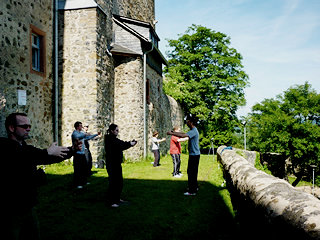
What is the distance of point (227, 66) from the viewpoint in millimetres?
25594

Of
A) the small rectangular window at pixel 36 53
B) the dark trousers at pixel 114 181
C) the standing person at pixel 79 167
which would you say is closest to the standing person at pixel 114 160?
the dark trousers at pixel 114 181

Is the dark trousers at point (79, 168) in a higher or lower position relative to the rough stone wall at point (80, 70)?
lower

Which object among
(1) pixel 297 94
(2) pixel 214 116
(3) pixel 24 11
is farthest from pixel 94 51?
(1) pixel 297 94

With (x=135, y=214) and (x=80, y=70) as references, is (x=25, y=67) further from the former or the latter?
(x=135, y=214)

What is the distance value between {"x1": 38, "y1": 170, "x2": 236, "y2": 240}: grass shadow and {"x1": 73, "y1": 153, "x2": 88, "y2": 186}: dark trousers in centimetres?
24

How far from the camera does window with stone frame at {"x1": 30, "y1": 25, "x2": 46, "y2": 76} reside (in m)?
9.08

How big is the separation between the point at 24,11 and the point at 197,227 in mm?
8436

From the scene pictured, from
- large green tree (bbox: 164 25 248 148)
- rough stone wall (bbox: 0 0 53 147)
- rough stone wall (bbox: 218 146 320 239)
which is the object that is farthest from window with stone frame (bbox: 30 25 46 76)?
large green tree (bbox: 164 25 248 148)

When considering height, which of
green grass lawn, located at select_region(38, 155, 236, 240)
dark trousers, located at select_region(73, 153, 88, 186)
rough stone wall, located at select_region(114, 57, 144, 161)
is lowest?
green grass lawn, located at select_region(38, 155, 236, 240)

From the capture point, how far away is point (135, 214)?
5.20 metres

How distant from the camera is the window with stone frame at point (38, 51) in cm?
908

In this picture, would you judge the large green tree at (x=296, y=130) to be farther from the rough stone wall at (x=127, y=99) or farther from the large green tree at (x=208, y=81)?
the rough stone wall at (x=127, y=99)

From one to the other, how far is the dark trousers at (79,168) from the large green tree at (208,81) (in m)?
17.6

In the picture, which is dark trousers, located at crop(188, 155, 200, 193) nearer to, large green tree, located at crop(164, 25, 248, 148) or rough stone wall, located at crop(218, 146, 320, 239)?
rough stone wall, located at crop(218, 146, 320, 239)
